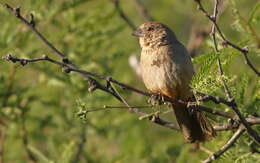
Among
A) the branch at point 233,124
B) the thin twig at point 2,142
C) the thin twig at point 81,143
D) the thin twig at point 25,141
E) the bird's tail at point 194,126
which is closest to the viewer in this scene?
the branch at point 233,124

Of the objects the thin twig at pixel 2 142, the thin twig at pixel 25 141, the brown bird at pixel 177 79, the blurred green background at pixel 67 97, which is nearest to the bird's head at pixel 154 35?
the brown bird at pixel 177 79

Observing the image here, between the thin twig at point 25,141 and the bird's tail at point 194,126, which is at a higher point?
the thin twig at point 25,141

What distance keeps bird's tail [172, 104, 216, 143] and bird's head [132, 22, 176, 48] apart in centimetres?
65

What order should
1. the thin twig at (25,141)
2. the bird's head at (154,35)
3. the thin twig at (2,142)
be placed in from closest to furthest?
1. the bird's head at (154,35)
2. the thin twig at (25,141)
3. the thin twig at (2,142)

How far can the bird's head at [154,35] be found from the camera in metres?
5.15

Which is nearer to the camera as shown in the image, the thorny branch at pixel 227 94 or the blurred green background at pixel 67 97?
the thorny branch at pixel 227 94

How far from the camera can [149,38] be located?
5.32 metres

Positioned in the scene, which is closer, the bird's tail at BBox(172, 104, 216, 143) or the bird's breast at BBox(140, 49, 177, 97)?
the bird's tail at BBox(172, 104, 216, 143)

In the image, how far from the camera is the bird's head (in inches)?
203

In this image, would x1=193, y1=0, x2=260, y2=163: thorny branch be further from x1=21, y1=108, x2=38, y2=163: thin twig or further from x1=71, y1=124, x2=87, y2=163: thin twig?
x1=21, y1=108, x2=38, y2=163: thin twig

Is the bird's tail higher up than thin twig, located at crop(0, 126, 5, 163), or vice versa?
thin twig, located at crop(0, 126, 5, 163)

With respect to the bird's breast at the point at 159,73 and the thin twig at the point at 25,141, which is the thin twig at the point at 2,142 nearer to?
the thin twig at the point at 25,141

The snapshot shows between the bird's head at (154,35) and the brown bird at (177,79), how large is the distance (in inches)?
4.5

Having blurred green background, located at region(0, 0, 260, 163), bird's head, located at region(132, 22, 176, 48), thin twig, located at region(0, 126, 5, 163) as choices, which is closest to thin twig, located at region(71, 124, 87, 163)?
blurred green background, located at region(0, 0, 260, 163)
